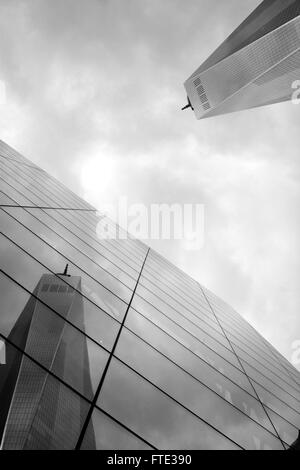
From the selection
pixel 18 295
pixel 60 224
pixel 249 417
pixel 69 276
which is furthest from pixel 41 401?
pixel 60 224

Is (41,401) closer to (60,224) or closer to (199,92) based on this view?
(60,224)

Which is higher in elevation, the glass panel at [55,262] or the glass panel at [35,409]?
the glass panel at [55,262]

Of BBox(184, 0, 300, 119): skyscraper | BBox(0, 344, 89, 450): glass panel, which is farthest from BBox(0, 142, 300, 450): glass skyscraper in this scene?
BBox(184, 0, 300, 119): skyscraper

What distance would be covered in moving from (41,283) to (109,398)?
122 inches

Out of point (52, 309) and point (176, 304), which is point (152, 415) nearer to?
point (52, 309)

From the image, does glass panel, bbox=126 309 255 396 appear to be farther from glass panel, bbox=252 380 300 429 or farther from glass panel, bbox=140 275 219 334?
glass panel, bbox=140 275 219 334

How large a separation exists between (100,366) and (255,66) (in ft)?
163

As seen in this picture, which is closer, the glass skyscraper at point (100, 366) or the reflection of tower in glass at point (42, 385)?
the reflection of tower in glass at point (42, 385)

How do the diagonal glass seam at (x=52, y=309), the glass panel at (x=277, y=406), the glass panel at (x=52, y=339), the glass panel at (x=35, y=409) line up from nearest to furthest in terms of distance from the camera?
the glass panel at (x=35, y=409) < the glass panel at (x=52, y=339) < the diagonal glass seam at (x=52, y=309) < the glass panel at (x=277, y=406)

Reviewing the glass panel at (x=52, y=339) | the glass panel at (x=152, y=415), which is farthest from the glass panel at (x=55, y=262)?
the glass panel at (x=152, y=415)

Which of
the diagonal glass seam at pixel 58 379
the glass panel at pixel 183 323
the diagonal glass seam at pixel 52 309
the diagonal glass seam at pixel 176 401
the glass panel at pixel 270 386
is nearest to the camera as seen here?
the diagonal glass seam at pixel 58 379

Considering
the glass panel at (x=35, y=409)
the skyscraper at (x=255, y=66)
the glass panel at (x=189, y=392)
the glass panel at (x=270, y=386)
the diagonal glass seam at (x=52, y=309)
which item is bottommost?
the glass panel at (x=270, y=386)

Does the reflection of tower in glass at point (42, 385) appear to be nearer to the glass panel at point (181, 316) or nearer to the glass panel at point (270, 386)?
the glass panel at point (181, 316)

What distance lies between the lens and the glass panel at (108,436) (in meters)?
4.61
